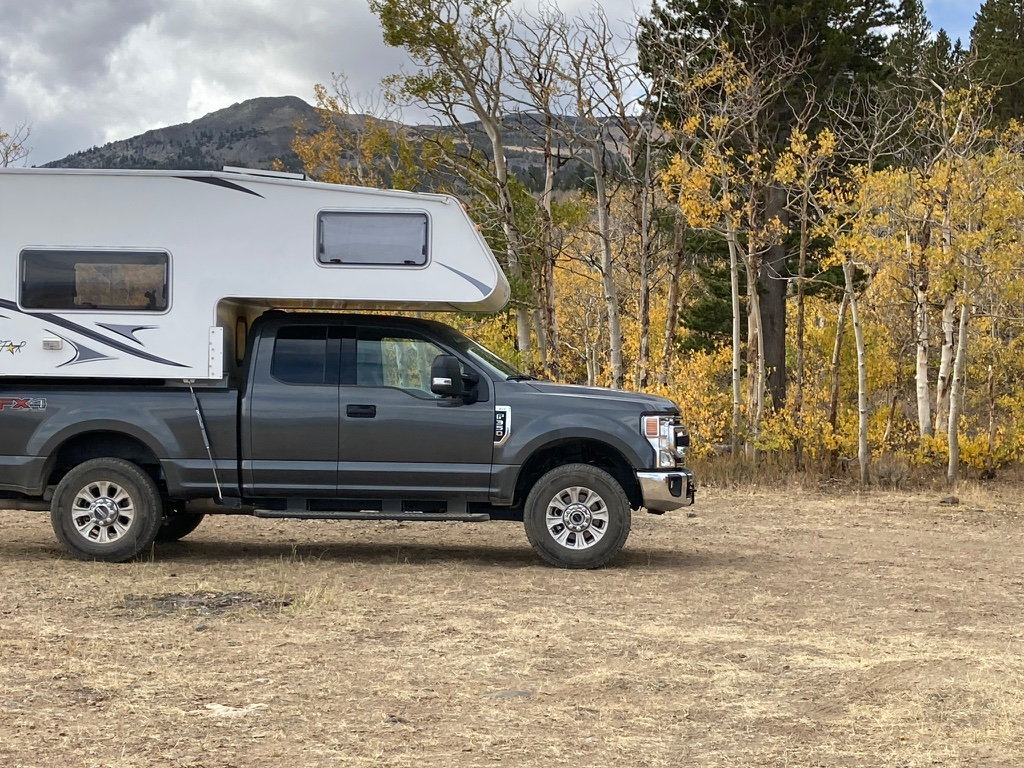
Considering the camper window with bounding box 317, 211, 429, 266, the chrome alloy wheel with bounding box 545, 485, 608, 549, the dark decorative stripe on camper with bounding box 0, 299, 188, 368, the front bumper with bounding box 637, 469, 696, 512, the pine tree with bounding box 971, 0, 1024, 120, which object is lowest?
the chrome alloy wheel with bounding box 545, 485, 608, 549

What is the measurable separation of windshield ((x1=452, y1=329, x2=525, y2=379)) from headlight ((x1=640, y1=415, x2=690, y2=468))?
123 cm

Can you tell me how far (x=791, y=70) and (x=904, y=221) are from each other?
6070 mm

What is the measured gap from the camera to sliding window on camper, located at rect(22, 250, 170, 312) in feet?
33.5

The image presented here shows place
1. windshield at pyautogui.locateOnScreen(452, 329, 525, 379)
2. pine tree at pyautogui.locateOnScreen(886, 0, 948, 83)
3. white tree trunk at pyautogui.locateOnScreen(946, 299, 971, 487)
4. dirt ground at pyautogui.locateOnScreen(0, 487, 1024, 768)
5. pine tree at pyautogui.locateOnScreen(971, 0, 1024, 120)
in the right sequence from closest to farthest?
dirt ground at pyautogui.locateOnScreen(0, 487, 1024, 768) < windshield at pyautogui.locateOnScreen(452, 329, 525, 379) < white tree trunk at pyautogui.locateOnScreen(946, 299, 971, 487) < pine tree at pyautogui.locateOnScreen(886, 0, 948, 83) < pine tree at pyautogui.locateOnScreen(971, 0, 1024, 120)

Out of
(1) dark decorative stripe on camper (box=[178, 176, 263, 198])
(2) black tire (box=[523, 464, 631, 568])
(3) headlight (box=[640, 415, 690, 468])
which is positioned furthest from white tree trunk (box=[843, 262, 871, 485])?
(1) dark decorative stripe on camper (box=[178, 176, 263, 198])

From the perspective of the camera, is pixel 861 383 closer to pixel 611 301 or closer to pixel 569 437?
pixel 611 301

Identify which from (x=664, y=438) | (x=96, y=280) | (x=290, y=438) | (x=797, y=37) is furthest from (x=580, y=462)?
(x=797, y=37)

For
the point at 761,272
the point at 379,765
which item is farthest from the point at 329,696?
the point at 761,272

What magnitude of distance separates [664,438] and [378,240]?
291cm

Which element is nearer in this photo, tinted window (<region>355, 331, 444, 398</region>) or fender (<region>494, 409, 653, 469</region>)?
fender (<region>494, 409, 653, 469</region>)

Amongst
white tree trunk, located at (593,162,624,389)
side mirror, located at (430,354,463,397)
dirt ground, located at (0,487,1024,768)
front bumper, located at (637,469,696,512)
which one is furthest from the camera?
white tree trunk, located at (593,162,624,389)

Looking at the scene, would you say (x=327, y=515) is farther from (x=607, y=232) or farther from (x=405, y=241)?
(x=607, y=232)

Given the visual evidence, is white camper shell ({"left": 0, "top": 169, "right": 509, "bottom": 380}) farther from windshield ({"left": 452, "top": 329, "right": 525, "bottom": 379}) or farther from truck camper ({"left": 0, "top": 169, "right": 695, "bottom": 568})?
windshield ({"left": 452, "top": 329, "right": 525, "bottom": 379})

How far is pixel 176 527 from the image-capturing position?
11.8 meters
